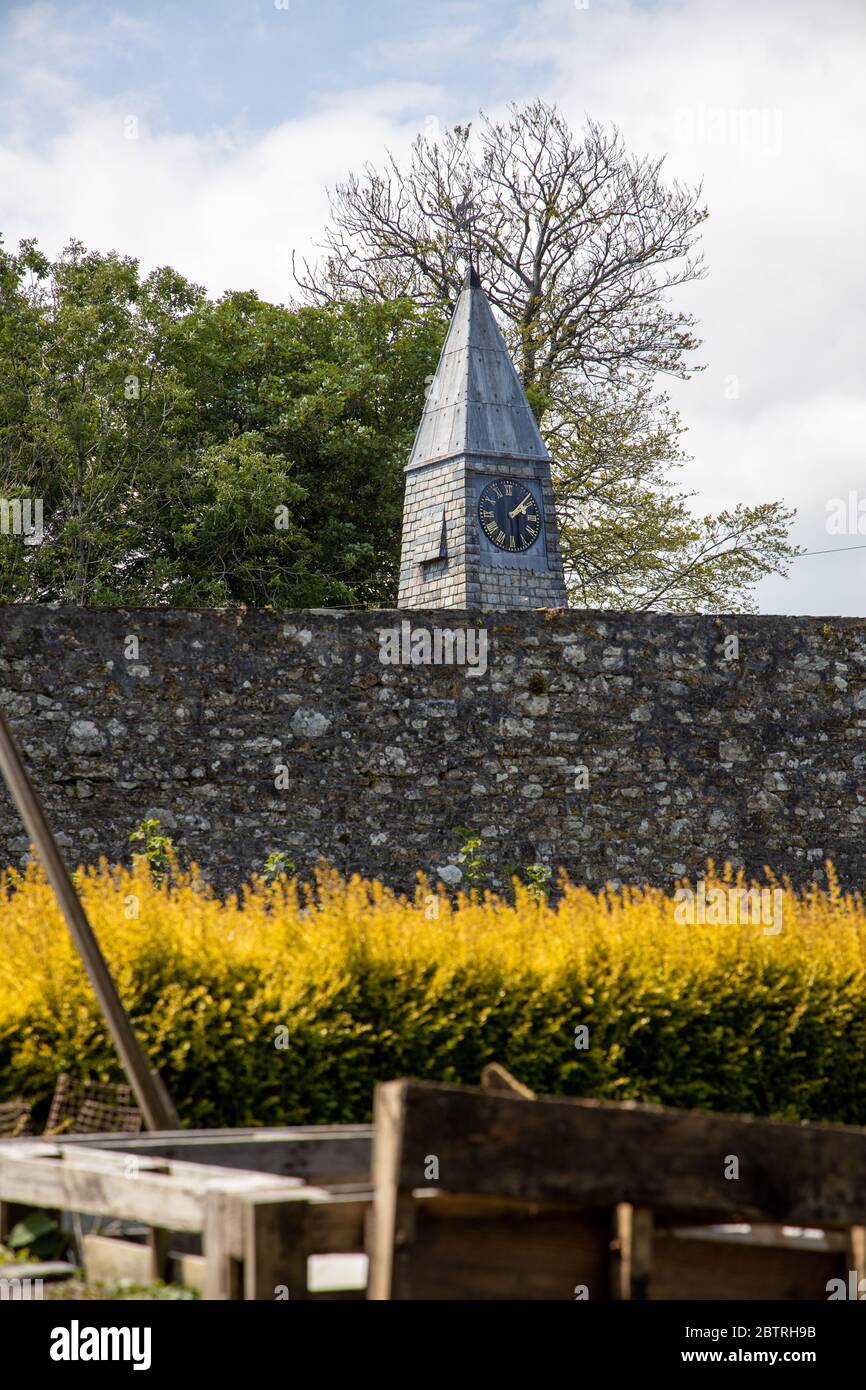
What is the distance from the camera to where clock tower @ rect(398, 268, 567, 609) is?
59.1ft

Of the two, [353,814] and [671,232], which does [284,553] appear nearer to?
[671,232]

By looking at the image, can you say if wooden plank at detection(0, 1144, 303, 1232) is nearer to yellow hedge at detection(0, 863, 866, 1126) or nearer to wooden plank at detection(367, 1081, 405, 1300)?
wooden plank at detection(367, 1081, 405, 1300)

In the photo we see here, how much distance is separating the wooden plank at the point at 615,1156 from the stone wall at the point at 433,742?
772cm

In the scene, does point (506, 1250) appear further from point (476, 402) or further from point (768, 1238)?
point (476, 402)

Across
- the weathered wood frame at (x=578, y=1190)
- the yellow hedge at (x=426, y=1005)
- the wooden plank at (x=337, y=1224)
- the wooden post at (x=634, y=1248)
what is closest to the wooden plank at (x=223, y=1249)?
the wooden plank at (x=337, y=1224)

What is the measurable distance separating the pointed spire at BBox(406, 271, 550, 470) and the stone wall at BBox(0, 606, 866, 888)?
6.85 metres

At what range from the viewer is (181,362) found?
22734 mm

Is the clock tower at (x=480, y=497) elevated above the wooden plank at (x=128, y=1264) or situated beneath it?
elevated above

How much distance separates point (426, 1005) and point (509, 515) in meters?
12.3

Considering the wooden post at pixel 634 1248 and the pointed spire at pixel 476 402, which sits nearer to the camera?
the wooden post at pixel 634 1248

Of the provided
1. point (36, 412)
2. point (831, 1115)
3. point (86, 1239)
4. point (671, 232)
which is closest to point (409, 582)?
point (36, 412)

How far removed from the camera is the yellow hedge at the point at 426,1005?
244 inches

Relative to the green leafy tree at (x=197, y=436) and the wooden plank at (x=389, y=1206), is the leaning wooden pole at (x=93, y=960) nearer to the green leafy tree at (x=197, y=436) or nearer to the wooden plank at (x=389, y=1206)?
the wooden plank at (x=389, y=1206)

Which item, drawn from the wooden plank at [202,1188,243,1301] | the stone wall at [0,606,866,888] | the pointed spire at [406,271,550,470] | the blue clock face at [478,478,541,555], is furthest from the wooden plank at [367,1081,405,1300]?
the pointed spire at [406,271,550,470]
